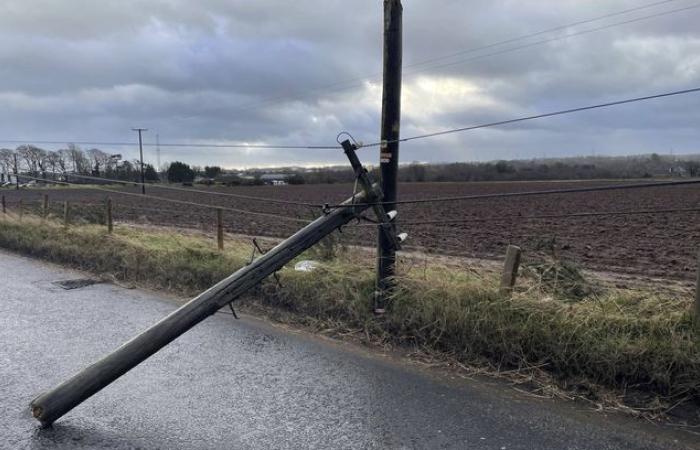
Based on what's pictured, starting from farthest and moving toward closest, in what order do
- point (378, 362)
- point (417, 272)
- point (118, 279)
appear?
point (118, 279) → point (417, 272) → point (378, 362)

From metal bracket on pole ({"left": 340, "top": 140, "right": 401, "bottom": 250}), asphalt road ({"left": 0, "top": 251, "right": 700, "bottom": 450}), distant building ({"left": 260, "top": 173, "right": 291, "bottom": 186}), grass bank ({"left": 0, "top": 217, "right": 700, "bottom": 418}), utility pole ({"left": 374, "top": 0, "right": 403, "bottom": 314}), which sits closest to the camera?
asphalt road ({"left": 0, "top": 251, "right": 700, "bottom": 450})

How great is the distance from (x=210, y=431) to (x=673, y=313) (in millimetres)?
4085

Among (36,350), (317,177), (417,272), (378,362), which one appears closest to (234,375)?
(378,362)

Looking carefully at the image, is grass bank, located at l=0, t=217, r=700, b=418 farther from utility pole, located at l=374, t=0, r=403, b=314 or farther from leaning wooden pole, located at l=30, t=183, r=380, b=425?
leaning wooden pole, located at l=30, t=183, r=380, b=425

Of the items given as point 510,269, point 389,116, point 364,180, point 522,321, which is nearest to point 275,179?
point 389,116

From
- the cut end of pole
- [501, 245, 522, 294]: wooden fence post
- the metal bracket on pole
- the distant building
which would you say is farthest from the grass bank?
the distant building

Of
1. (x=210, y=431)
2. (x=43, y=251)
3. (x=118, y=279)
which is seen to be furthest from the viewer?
(x=43, y=251)

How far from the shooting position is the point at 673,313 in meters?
4.63

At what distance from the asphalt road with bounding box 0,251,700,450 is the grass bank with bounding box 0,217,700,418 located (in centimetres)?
53

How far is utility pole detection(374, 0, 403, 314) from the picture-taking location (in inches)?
240

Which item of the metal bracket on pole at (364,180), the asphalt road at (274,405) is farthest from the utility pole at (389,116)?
the asphalt road at (274,405)

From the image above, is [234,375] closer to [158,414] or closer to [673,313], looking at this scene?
[158,414]

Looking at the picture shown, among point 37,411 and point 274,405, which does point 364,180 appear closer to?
point 274,405

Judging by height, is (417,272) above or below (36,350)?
above
